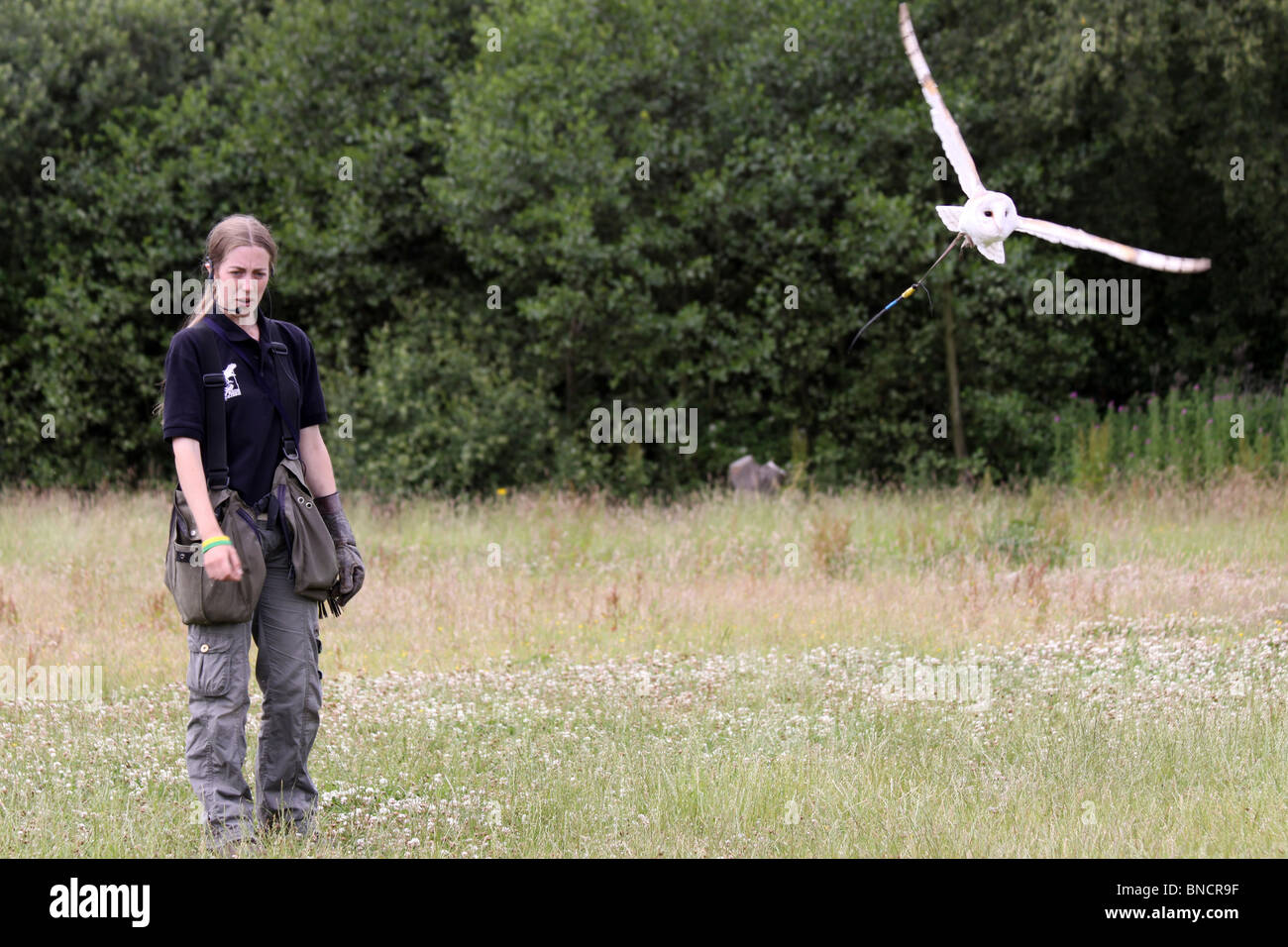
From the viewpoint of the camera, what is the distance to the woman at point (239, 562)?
4.01 m

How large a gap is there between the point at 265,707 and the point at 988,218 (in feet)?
9.58

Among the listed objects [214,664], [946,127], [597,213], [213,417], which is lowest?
[214,664]

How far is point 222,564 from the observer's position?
12.8ft

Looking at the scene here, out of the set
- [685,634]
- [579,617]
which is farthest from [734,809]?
[579,617]

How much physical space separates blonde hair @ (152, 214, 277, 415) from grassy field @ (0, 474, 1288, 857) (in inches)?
70.4

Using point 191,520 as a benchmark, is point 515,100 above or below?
above

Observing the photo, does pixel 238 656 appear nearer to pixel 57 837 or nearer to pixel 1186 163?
pixel 57 837

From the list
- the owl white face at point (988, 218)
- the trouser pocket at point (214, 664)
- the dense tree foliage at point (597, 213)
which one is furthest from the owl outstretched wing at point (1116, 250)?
the dense tree foliage at point (597, 213)

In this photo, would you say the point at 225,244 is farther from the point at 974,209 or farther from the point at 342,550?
the point at 974,209

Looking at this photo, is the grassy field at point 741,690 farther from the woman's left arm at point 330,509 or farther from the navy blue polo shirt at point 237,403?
the navy blue polo shirt at point 237,403

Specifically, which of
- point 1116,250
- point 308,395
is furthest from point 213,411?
point 1116,250

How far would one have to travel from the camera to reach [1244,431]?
14.2 metres

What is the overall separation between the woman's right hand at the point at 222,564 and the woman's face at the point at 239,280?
0.83 m

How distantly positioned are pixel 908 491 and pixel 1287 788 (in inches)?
370
